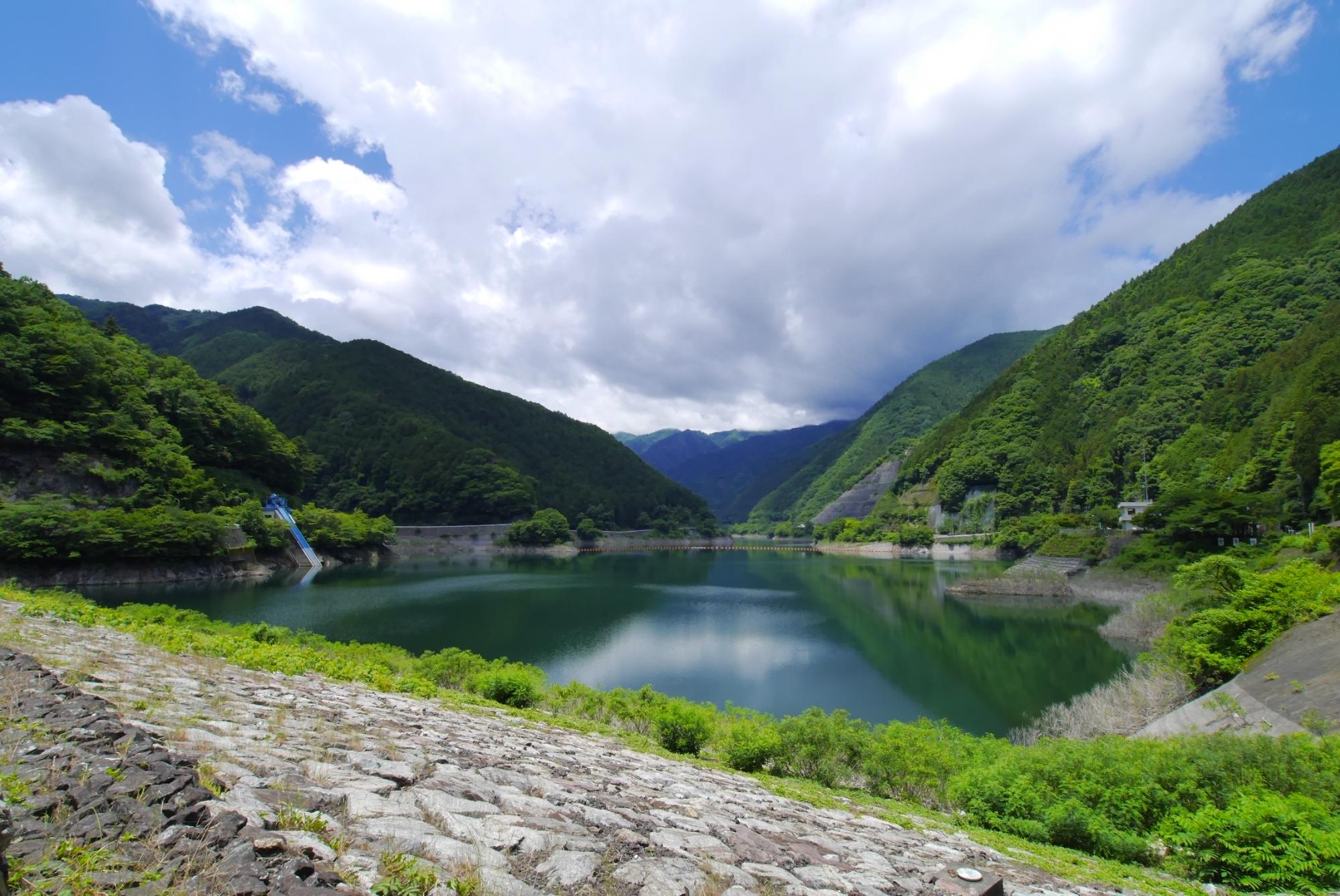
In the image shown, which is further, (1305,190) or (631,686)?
(1305,190)

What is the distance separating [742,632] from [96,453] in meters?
45.3

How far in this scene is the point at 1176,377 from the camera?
8362cm

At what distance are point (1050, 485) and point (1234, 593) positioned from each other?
255 feet

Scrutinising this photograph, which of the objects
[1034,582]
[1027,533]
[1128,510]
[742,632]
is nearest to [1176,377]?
[1128,510]

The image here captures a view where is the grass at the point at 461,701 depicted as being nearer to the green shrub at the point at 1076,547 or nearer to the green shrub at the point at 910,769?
the green shrub at the point at 910,769

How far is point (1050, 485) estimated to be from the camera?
86062 mm

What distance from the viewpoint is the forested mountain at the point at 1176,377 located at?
2486 inches

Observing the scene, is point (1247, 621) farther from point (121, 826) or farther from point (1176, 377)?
point (1176, 377)

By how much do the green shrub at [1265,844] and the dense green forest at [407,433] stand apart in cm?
9547

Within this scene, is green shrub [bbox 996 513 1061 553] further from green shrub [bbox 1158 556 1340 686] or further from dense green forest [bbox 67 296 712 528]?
dense green forest [bbox 67 296 712 528]

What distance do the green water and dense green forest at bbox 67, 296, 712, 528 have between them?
43344 millimetres

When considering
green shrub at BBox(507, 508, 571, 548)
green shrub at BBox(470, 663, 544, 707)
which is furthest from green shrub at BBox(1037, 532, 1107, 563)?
green shrub at BBox(507, 508, 571, 548)

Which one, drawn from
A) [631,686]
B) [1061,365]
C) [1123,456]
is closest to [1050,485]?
[1123,456]

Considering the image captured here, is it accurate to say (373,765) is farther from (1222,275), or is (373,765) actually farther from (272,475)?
(1222,275)
